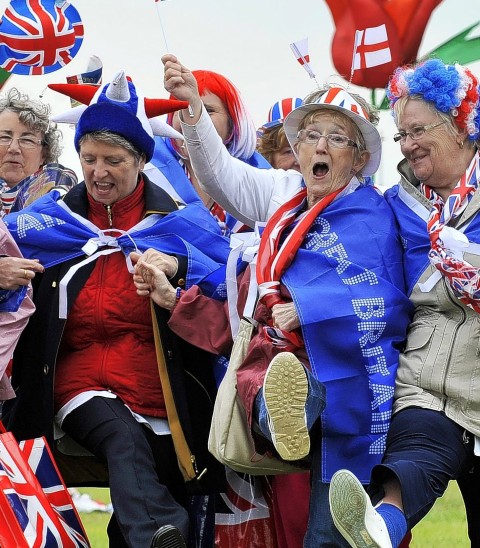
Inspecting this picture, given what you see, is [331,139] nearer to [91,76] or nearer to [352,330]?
[352,330]

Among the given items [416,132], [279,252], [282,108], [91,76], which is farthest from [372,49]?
[279,252]

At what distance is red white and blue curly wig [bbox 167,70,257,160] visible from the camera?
6.75 m

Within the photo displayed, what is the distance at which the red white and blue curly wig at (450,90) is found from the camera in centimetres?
525

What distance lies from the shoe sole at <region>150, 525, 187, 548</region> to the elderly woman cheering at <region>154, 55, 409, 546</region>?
51 centimetres

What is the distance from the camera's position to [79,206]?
589 cm

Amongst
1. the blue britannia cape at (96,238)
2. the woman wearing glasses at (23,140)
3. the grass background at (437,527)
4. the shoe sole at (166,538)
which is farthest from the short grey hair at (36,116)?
the shoe sole at (166,538)

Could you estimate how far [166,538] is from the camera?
505 cm

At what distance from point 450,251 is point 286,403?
856 mm

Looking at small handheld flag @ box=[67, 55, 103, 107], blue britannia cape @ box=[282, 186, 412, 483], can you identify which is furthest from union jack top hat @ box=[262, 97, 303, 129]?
blue britannia cape @ box=[282, 186, 412, 483]

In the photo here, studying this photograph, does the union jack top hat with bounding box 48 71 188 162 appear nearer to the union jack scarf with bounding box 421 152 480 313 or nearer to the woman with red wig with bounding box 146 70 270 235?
the woman with red wig with bounding box 146 70 270 235

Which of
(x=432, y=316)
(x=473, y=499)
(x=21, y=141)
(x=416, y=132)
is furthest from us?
(x=21, y=141)

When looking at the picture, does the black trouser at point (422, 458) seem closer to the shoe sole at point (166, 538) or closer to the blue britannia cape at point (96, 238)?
the shoe sole at point (166, 538)

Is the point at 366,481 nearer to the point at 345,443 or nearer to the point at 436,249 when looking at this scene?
the point at 345,443

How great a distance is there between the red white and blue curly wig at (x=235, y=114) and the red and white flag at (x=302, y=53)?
93cm
